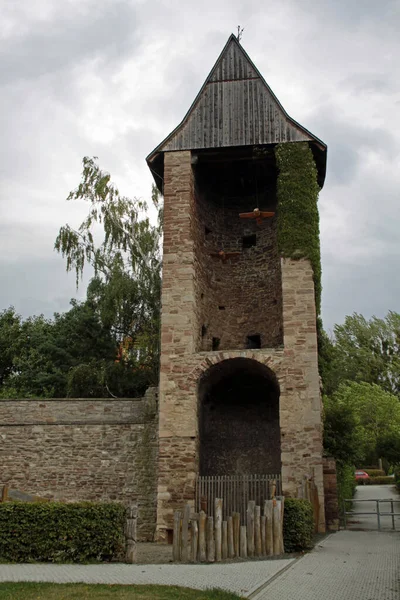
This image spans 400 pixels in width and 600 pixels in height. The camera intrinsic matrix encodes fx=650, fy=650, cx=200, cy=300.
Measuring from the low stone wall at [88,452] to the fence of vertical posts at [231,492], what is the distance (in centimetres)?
183

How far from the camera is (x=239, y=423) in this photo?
20.2 metres

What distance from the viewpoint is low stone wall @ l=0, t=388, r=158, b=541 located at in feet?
60.5

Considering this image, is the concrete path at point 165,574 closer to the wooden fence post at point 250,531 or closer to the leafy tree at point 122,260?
the wooden fence post at point 250,531

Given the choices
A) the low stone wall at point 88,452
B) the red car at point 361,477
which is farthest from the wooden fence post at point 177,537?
the red car at point 361,477

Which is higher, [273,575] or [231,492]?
[231,492]

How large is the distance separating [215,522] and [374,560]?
9.18ft

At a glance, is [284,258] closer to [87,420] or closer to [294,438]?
[294,438]

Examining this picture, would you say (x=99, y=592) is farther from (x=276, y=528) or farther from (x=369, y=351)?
(x=369, y=351)

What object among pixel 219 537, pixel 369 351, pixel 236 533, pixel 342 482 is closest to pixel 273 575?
pixel 219 537

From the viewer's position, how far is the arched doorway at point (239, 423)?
19.6m

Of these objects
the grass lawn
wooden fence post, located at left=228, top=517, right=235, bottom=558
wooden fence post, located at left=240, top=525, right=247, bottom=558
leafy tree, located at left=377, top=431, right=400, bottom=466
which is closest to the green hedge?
leafy tree, located at left=377, top=431, right=400, bottom=466

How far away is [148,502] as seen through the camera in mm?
18234

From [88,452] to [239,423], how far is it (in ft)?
15.4

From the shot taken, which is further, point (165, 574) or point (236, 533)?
point (236, 533)
